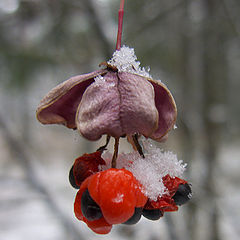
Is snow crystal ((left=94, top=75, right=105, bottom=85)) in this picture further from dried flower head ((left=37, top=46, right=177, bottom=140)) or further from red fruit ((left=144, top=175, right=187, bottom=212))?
red fruit ((left=144, top=175, right=187, bottom=212))

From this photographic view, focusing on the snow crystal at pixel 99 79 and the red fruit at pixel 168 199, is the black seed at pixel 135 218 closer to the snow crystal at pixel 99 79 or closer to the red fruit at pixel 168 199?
the red fruit at pixel 168 199

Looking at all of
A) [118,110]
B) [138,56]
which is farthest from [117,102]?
[138,56]

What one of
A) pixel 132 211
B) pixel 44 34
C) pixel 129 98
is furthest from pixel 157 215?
pixel 44 34

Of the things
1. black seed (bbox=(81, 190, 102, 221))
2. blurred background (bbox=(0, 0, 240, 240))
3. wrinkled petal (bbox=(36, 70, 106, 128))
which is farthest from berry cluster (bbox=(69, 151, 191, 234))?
blurred background (bbox=(0, 0, 240, 240))

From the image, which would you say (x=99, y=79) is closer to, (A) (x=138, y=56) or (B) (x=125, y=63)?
(B) (x=125, y=63)

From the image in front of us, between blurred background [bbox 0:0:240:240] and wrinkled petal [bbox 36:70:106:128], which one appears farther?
blurred background [bbox 0:0:240:240]

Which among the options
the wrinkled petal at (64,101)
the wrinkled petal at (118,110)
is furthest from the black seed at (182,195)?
the wrinkled petal at (64,101)
